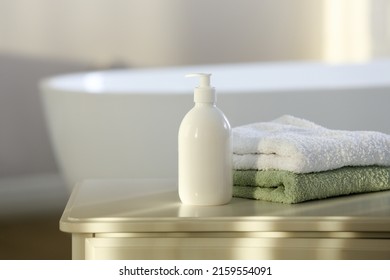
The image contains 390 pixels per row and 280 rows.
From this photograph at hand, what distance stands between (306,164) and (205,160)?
11 cm

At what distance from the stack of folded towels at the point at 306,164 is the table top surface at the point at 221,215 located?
1 cm

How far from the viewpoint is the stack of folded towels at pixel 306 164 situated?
3.20 feet

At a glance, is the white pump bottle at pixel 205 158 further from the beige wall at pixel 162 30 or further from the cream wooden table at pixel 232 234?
the beige wall at pixel 162 30

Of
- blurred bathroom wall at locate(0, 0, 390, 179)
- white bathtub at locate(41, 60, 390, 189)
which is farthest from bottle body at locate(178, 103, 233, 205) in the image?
blurred bathroom wall at locate(0, 0, 390, 179)

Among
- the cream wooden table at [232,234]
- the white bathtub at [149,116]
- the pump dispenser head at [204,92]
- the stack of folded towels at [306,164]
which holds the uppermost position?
the pump dispenser head at [204,92]

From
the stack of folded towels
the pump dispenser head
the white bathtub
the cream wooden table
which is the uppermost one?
the pump dispenser head

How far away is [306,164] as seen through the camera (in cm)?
98

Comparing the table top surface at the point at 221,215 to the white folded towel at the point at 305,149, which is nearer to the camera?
the table top surface at the point at 221,215

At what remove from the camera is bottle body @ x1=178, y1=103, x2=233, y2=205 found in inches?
37.6

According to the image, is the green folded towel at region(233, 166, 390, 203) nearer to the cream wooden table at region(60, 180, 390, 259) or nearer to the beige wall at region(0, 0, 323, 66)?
the cream wooden table at region(60, 180, 390, 259)

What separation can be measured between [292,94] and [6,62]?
1063 millimetres

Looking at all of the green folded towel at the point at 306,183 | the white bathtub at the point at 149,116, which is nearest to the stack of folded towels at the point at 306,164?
the green folded towel at the point at 306,183

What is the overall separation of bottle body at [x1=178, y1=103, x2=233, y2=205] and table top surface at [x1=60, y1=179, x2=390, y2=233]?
2cm

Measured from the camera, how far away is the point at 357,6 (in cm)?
305
